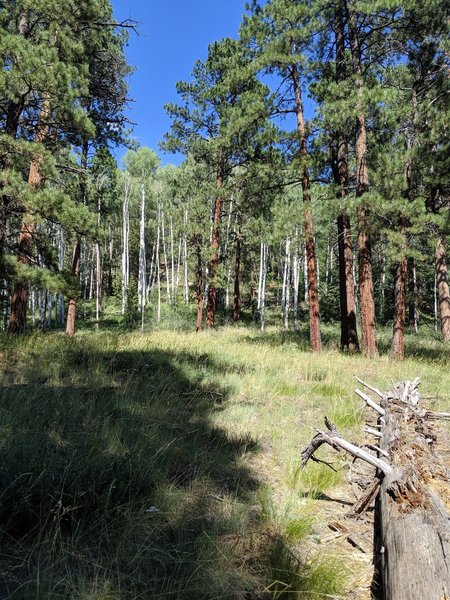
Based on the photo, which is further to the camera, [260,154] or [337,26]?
[260,154]

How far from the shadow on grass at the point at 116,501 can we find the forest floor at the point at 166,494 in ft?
0.03

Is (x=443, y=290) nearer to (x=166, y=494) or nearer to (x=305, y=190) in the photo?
(x=305, y=190)

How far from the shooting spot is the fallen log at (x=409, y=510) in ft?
6.07

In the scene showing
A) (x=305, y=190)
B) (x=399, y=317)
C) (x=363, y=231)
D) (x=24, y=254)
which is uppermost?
(x=305, y=190)

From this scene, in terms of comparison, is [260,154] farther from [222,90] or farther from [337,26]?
[337,26]

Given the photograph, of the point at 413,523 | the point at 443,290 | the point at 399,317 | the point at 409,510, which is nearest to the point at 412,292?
the point at 443,290

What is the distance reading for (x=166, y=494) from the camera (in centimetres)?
288

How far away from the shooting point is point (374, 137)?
11422mm

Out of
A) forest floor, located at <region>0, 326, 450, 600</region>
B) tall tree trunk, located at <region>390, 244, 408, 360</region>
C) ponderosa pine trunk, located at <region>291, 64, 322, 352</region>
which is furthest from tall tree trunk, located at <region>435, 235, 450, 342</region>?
forest floor, located at <region>0, 326, 450, 600</region>

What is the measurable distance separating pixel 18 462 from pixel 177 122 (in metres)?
17.7

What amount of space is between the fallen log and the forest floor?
310 millimetres

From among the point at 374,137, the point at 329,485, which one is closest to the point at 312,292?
the point at 374,137

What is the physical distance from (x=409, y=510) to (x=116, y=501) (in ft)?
6.29

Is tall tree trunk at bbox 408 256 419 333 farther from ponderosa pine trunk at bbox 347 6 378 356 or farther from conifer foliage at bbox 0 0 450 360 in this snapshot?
ponderosa pine trunk at bbox 347 6 378 356
